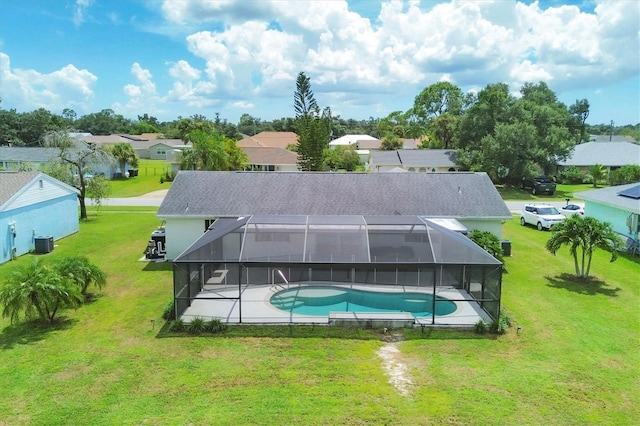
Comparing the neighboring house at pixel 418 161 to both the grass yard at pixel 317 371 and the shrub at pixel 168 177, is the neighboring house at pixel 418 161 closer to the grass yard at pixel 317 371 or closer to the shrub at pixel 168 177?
the shrub at pixel 168 177

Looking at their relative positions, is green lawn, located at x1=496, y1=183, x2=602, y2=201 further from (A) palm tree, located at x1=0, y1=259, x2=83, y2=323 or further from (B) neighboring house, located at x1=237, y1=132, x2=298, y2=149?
(B) neighboring house, located at x1=237, y1=132, x2=298, y2=149

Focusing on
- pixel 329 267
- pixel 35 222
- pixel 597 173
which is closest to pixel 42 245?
pixel 35 222

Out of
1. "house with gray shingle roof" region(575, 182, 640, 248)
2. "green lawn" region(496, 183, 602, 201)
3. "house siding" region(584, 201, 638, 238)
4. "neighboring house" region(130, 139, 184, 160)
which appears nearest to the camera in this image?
Result: "house with gray shingle roof" region(575, 182, 640, 248)

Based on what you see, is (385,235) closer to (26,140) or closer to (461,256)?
(461,256)

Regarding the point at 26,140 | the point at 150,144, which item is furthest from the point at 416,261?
the point at 26,140

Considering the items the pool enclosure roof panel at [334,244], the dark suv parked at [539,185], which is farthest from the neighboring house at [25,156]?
the dark suv parked at [539,185]

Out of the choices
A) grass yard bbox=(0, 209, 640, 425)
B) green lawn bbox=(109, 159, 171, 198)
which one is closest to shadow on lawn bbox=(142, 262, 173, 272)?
Answer: grass yard bbox=(0, 209, 640, 425)
